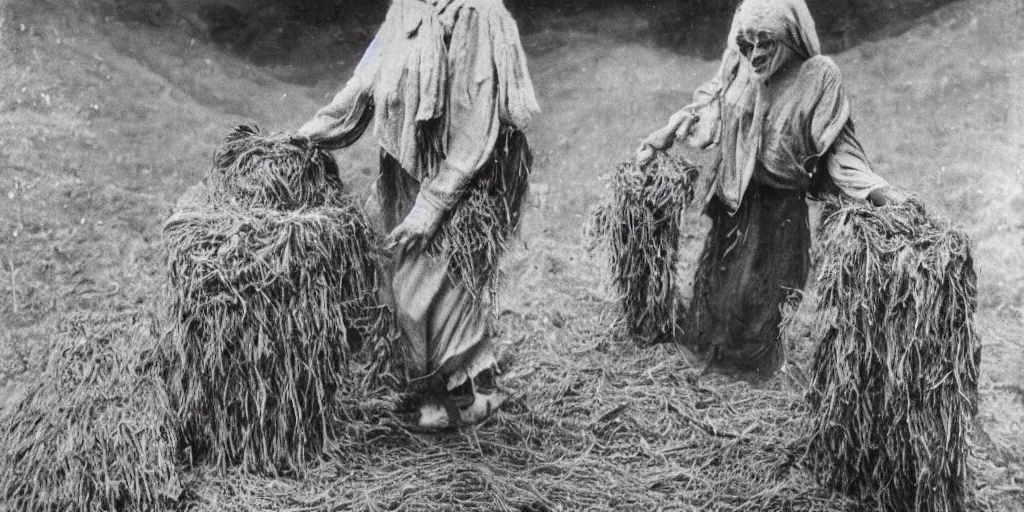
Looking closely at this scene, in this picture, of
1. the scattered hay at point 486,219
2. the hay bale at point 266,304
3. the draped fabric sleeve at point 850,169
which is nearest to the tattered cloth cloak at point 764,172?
the draped fabric sleeve at point 850,169

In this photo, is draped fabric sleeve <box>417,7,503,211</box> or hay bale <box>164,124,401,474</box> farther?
draped fabric sleeve <box>417,7,503,211</box>

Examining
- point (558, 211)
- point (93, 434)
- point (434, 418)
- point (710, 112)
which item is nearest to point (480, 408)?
point (434, 418)

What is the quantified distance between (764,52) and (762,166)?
1.70ft

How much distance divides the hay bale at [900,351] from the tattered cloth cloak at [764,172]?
406 mm

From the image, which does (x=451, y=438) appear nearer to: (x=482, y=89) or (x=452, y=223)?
(x=452, y=223)

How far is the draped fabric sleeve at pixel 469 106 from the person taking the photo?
15.2 feet

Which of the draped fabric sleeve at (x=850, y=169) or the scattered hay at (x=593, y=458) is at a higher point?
the draped fabric sleeve at (x=850, y=169)

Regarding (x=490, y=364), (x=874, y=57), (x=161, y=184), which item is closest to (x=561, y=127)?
(x=874, y=57)

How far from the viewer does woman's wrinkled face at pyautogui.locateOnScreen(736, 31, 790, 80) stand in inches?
197

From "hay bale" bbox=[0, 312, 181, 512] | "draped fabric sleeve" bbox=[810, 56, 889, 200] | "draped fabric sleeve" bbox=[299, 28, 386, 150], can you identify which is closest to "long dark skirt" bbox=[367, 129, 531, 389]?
"draped fabric sleeve" bbox=[299, 28, 386, 150]

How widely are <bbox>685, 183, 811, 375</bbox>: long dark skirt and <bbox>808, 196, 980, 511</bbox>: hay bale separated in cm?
A: 86

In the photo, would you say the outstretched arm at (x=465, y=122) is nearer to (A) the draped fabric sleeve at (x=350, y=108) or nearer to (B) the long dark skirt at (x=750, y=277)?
(A) the draped fabric sleeve at (x=350, y=108)

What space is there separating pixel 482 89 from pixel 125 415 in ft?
6.26

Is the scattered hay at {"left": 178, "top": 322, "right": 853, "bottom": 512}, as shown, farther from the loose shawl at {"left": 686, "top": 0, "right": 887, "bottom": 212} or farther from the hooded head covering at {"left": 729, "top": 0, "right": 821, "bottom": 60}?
the hooded head covering at {"left": 729, "top": 0, "right": 821, "bottom": 60}
